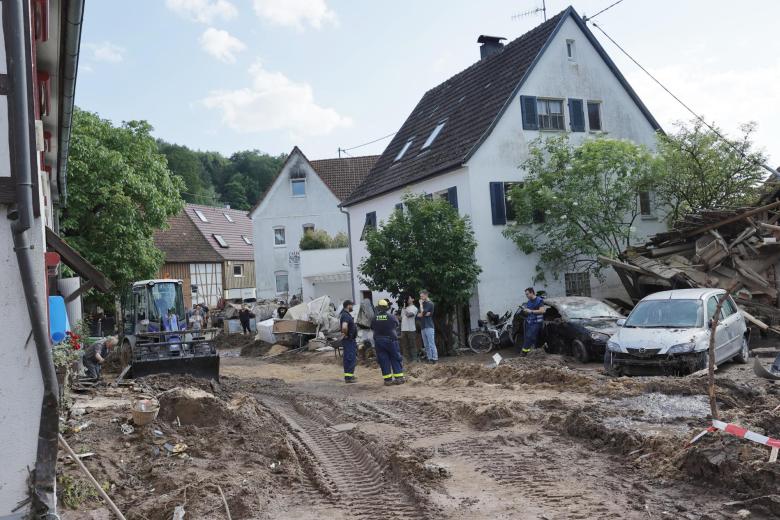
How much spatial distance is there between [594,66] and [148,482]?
22.0 m

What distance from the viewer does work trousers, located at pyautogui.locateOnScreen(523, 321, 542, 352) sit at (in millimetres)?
17625

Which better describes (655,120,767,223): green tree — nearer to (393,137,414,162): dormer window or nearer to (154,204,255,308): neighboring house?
(393,137,414,162): dormer window

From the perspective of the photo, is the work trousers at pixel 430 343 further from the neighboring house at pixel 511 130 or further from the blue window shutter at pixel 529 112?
the blue window shutter at pixel 529 112

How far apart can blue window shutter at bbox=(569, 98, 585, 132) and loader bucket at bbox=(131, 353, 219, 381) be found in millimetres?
15132

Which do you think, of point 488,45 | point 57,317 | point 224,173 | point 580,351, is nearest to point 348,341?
point 580,351

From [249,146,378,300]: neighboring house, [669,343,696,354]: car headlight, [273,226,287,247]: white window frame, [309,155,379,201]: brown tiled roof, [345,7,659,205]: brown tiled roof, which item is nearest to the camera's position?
[669,343,696,354]: car headlight

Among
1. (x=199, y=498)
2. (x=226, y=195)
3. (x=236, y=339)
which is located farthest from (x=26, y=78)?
(x=226, y=195)

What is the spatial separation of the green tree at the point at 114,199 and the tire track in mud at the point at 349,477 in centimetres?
1910

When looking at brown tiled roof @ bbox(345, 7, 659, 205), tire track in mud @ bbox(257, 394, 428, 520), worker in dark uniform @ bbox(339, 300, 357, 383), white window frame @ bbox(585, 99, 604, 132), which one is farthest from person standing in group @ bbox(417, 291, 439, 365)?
white window frame @ bbox(585, 99, 604, 132)

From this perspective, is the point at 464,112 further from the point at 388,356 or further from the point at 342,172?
the point at 342,172

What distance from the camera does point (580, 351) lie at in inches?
637

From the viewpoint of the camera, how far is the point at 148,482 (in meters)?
7.61

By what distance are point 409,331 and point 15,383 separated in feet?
44.1

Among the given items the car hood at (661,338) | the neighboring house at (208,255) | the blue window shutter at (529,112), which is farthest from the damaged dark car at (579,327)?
the neighboring house at (208,255)
